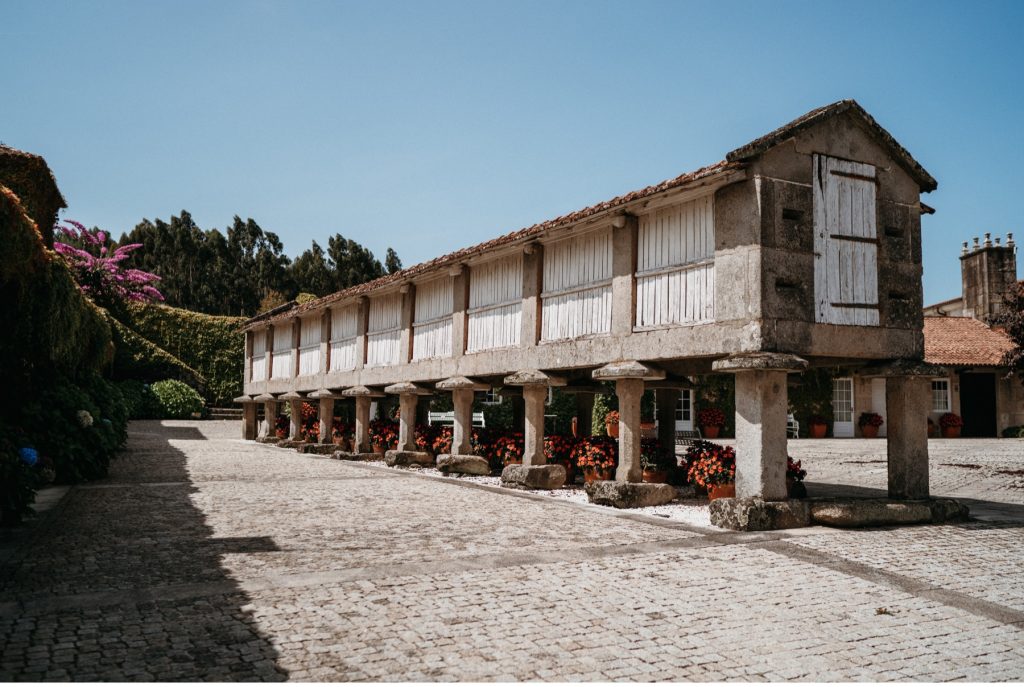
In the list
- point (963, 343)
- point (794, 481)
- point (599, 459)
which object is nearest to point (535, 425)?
point (599, 459)

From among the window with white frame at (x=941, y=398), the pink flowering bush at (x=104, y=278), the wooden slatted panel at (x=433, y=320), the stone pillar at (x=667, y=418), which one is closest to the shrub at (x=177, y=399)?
the pink flowering bush at (x=104, y=278)

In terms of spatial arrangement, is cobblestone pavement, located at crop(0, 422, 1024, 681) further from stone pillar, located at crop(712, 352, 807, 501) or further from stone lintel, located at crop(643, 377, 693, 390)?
stone lintel, located at crop(643, 377, 693, 390)

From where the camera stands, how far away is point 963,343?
2655 cm

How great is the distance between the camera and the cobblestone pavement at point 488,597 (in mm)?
3832

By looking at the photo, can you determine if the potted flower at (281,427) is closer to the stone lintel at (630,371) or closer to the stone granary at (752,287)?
the stone granary at (752,287)

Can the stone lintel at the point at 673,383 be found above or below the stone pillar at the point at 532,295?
below

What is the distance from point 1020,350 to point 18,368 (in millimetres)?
19266

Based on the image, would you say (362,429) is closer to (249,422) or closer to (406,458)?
(406,458)

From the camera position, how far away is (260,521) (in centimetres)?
811

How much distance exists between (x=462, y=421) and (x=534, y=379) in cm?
280

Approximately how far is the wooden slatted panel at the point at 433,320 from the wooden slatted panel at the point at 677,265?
5.27 m

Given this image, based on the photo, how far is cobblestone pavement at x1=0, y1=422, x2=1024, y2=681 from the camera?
3.83 metres

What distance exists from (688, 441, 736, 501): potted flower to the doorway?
21.6 meters

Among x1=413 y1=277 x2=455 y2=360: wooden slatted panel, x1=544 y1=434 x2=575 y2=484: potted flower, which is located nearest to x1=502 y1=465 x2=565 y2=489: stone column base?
x1=544 y1=434 x2=575 y2=484: potted flower
